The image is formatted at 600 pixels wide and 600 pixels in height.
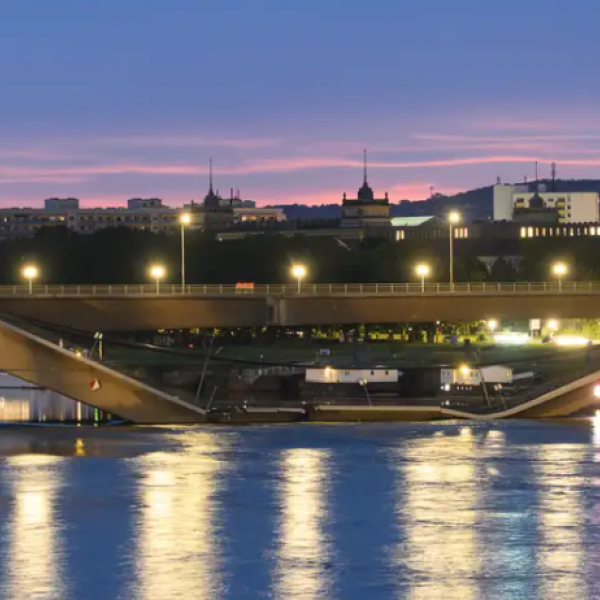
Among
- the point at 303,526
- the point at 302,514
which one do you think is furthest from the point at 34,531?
the point at 302,514

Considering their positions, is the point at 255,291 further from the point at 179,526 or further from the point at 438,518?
the point at 179,526

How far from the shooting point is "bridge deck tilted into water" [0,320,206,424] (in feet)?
309

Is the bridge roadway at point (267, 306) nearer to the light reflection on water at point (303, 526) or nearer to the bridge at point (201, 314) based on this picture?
the bridge at point (201, 314)

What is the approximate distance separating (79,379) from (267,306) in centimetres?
1667

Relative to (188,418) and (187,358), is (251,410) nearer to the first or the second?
(188,418)

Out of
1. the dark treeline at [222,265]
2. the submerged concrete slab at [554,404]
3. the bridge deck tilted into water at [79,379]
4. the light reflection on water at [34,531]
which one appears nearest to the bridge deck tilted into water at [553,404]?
the submerged concrete slab at [554,404]

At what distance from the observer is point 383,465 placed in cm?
7625

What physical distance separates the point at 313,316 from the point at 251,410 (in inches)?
469

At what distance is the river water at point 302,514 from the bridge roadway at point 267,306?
1465cm

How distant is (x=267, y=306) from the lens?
108750 millimetres

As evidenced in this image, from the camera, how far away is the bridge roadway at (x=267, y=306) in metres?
104

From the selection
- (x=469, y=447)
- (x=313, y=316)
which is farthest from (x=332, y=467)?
(x=313, y=316)

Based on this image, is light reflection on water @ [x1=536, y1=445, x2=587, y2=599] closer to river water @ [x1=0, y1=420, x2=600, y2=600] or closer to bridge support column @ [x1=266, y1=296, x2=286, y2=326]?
river water @ [x1=0, y1=420, x2=600, y2=600]

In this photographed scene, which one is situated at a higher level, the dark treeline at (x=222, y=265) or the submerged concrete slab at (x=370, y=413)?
the dark treeline at (x=222, y=265)
